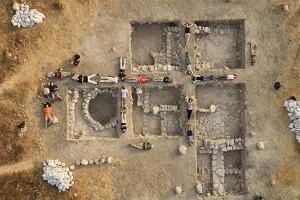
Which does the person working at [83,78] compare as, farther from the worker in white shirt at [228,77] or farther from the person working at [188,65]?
the worker in white shirt at [228,77]

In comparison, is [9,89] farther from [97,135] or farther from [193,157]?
[193,157]

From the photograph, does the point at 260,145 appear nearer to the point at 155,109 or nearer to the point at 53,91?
the point at 155,109

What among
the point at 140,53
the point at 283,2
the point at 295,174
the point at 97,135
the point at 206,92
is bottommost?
the point at 295,174

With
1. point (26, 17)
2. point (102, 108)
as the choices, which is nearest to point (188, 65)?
point (102, 108)

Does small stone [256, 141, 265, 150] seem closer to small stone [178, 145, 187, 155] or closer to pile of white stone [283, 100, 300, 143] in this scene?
pile of white stone [283, 100, 300, 143]

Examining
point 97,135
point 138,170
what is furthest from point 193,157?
point 97,135

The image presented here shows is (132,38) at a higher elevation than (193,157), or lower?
higher

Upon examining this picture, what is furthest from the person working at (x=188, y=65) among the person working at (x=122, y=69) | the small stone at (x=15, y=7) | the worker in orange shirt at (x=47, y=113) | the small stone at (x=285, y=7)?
the small stone at (x=15, y=7)
